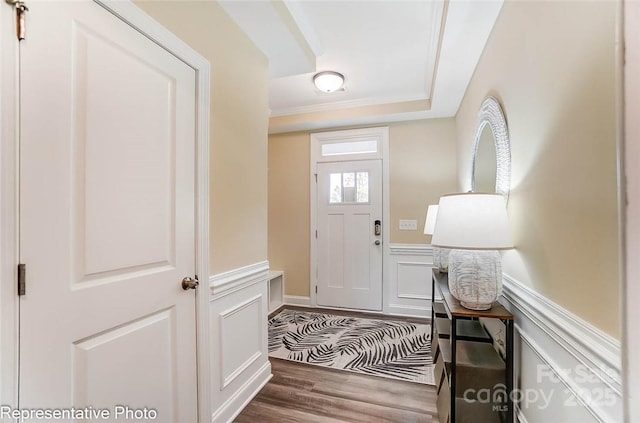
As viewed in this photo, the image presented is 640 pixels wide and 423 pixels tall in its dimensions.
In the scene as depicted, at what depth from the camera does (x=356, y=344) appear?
264cm

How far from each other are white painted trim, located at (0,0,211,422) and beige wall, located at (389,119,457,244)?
256 cm

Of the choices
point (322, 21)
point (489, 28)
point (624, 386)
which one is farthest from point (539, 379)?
point (322, 21)

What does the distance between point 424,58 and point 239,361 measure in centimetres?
279

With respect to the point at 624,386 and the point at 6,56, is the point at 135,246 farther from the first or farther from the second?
the point at 624,386

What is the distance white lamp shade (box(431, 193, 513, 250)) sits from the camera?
1254mm

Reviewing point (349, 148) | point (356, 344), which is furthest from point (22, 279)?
point (349, 148)

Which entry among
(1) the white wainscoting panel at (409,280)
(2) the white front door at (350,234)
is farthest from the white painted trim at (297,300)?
(1) the white wainscoting panel at (409,280)

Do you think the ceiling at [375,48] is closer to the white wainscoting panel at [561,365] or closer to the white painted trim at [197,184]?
the white painted trim at [197,184]

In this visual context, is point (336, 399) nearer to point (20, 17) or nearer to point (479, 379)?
point (479, 379)

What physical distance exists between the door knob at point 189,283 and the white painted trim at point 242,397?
0.77 m

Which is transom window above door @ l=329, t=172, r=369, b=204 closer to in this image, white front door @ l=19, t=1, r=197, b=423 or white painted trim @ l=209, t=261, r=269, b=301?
white painted trim @ l=209, t=261, r=269, b=301

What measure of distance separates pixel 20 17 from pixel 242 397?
206cm

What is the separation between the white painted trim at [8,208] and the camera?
755 mm

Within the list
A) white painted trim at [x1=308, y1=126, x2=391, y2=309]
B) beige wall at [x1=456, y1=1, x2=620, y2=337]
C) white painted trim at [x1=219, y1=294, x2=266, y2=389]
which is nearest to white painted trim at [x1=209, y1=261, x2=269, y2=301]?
white painted trim at [x1=219, y1=294, x2=266, y2=389]
